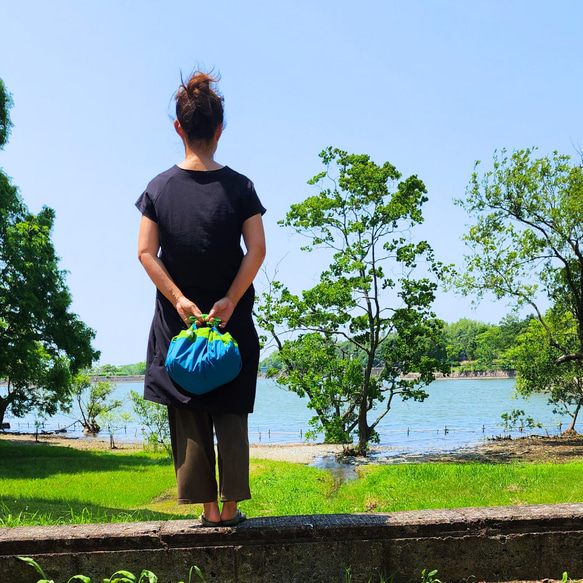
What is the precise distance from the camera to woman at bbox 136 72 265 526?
9.84ft

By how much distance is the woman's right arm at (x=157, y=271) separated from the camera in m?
2.96

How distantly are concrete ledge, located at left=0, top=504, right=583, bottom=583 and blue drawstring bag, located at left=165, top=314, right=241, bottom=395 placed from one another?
0.72 metres

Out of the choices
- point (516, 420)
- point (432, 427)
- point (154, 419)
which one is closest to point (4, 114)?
point (154, 419)

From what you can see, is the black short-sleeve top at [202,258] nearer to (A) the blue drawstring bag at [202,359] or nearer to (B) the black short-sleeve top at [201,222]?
(B) the black short-sleeve top at [201,222]

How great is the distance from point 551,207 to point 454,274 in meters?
4.15

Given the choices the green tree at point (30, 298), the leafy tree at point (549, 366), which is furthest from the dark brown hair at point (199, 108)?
the leafy tree at point (549, 366)

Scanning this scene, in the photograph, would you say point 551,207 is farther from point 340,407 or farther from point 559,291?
point 340,407

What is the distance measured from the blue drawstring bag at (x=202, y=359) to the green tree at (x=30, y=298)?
18092mm

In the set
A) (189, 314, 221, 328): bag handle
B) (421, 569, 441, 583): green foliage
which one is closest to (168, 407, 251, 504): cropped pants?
(189, 314, 221, 328): bag handle

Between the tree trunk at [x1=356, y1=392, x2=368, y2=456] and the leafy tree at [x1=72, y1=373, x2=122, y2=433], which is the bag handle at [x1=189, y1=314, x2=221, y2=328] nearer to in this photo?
the tree trunk at [x1=356, y1=392, x2=368, y2=456]

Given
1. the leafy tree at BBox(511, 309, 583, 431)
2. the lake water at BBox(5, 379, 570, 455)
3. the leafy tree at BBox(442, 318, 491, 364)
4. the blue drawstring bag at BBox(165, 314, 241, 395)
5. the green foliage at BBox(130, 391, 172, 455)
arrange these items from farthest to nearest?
the leafy tree at BBox(442, 318, 491, 364), the lake water at BBox(5, 379, 570, 455), the leafy tree at BBox(511, 309, 583, 431), the green foliage at BBox(130, 391, 172, 455), the blue drawstring bag at BBox(165, 314, 241, 395)

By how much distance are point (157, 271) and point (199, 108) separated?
0.89 metres

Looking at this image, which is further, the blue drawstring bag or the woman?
the woman

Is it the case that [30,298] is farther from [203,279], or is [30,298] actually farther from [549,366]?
[549,366]
